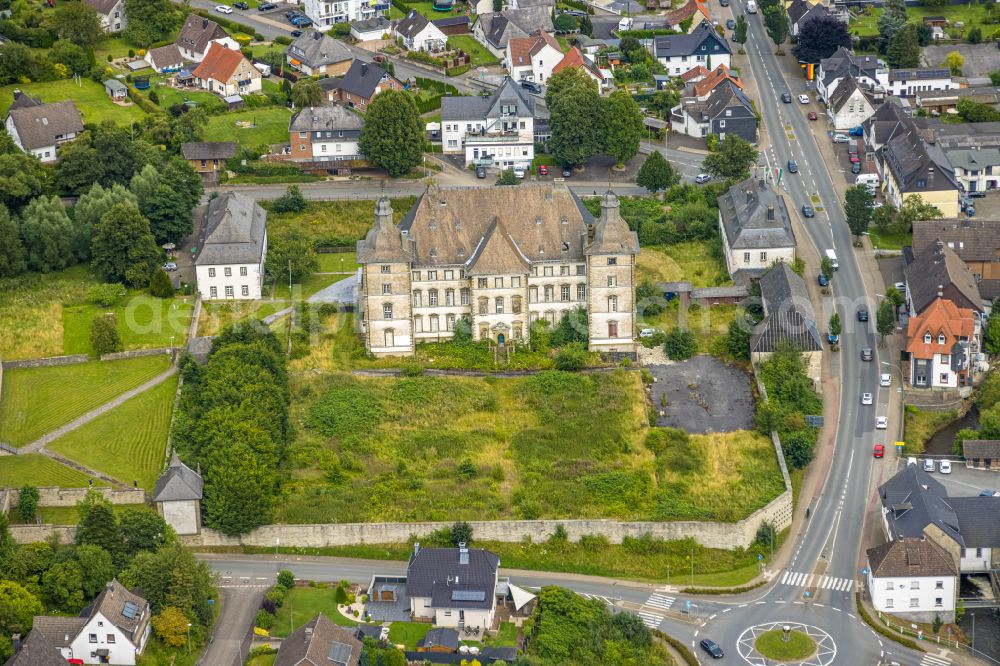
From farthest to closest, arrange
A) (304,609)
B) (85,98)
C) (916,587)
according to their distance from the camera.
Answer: (85,98) < (916,587) < (304,609)

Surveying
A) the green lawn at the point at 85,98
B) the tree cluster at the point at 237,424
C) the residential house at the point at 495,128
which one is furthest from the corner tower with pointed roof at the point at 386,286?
the green lawn at the point at 85,98

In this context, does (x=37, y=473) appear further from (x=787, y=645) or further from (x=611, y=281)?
(x=787, y=645)

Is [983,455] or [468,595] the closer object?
[468,595]

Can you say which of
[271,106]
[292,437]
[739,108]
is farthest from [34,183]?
[739,108]

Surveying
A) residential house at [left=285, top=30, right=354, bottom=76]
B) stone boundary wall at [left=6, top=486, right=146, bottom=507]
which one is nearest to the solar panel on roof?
stone boundary wall at [left=6, top=486, right=146, bottom=507]

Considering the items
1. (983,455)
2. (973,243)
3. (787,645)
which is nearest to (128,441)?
(787,645)

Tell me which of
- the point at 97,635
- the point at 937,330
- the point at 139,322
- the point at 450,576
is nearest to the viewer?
the point at 97,635

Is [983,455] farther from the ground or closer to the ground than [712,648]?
farther from the ground

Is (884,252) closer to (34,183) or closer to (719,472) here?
(719,472)
